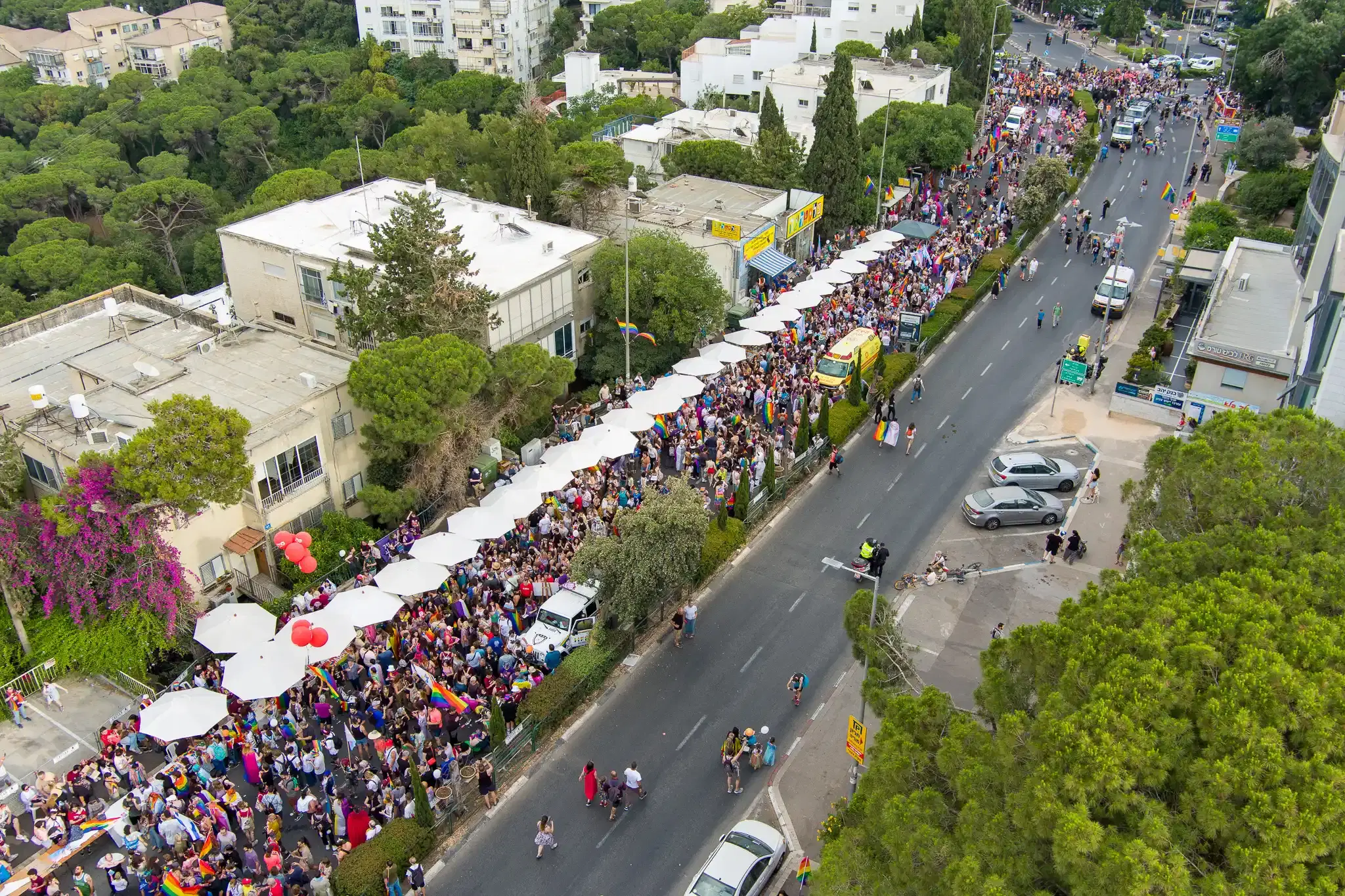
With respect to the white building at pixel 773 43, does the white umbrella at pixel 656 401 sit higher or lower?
lower

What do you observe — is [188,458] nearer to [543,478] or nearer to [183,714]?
[183,714]

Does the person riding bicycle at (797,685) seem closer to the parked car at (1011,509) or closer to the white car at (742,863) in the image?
the white car at (742,863)

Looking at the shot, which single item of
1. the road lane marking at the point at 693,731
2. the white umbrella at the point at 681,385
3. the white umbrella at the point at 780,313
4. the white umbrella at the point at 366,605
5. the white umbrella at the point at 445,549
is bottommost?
the road lane marking at the point at 693,731

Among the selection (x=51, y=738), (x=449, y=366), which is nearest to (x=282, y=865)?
(x=51, y=738)

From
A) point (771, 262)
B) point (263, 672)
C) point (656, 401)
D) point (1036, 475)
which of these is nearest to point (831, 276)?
point (771, 262)

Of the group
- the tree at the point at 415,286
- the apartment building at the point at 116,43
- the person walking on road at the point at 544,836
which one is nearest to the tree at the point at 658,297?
the tree at the point at 415,286

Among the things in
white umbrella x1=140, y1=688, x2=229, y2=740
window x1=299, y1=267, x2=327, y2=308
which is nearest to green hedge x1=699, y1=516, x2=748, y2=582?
white umbrella x1=140, y1=688, x2=229, y2=740

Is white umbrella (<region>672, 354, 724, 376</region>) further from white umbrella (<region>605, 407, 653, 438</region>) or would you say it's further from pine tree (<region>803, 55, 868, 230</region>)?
pine tree (<region>803, 55, 868, 230</region>)
